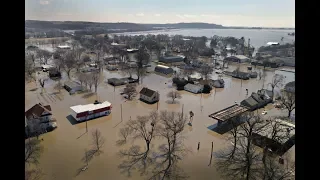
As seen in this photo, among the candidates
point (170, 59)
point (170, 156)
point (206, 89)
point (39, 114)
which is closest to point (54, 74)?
point (39, 114)

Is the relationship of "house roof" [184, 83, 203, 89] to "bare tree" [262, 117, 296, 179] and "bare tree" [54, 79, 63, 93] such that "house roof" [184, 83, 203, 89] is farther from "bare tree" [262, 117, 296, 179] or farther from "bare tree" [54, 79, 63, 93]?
"bare tree" [54, 79, 63, 93]

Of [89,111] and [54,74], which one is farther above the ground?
[54,74]

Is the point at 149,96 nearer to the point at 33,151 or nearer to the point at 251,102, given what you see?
the point at 251,102

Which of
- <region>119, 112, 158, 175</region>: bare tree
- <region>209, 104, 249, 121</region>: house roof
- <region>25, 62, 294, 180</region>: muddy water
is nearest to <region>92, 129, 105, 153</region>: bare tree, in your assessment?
<region>25, 62, 294, 180</region>: muddy water

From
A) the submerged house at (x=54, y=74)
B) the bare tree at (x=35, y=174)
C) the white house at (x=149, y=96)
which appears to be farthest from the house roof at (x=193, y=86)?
the bare tree at (x=35, y=174)
